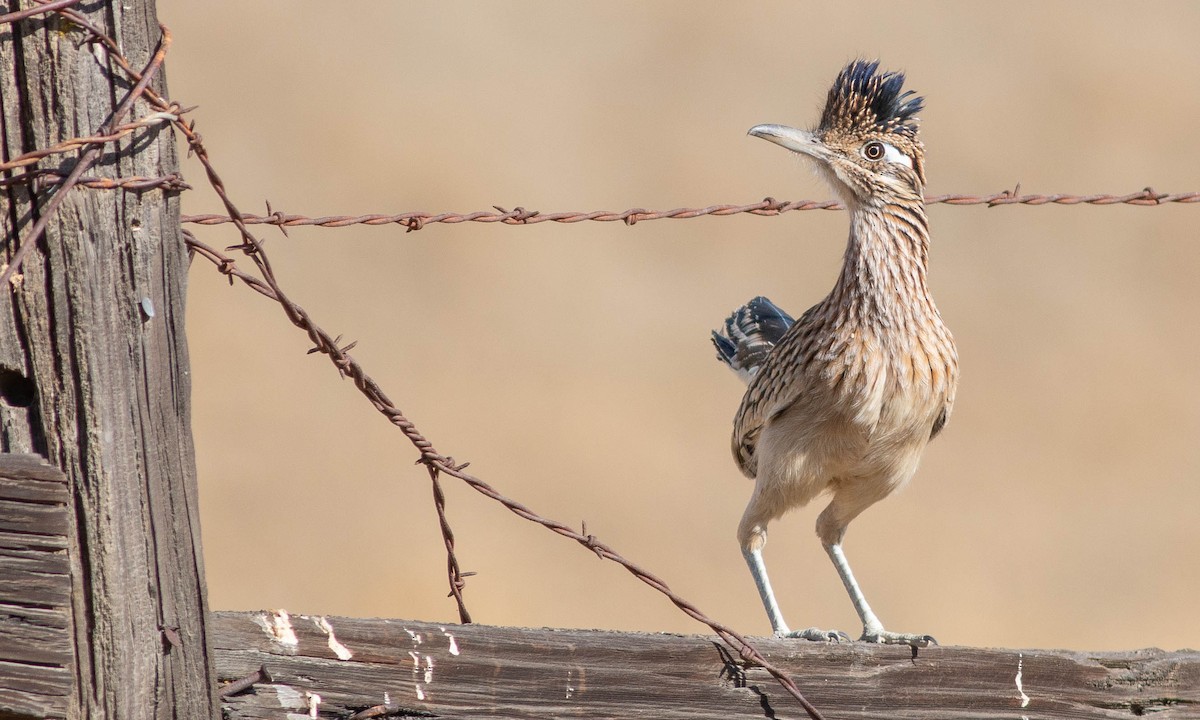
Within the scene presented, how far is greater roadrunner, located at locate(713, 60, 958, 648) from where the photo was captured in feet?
16.9

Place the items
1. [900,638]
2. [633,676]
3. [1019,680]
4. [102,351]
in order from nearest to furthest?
[102,351], [633,676], [1019,680], [900,638]

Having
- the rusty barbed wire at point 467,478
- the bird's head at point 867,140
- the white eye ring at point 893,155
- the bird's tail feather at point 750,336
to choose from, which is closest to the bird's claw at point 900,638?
the rusty barbed wire at point 467,478

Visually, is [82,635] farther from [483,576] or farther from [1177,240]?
[1177,240]

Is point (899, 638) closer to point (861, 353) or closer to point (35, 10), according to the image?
point (861, 353)

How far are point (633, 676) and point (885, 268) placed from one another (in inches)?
94.4

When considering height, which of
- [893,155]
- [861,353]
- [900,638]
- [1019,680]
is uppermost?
[893,155]

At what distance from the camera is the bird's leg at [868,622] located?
405cm

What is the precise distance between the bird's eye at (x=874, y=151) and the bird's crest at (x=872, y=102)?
0.20 feet

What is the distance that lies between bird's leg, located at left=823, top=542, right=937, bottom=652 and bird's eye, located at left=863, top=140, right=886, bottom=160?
4.86 ft

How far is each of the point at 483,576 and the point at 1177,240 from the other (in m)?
10.3

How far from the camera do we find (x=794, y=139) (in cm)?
542

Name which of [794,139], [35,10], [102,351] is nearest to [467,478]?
[102,351]

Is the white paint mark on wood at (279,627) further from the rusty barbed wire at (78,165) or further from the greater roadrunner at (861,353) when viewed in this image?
the greater roadrunner at (861,353)

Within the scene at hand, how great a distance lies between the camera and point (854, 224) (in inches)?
212
